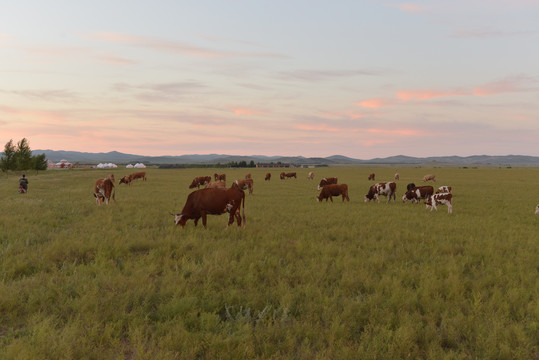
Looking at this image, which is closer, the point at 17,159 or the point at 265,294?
the point at 265,294

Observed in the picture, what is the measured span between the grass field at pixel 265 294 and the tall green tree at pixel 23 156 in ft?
240

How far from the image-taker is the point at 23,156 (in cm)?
6769

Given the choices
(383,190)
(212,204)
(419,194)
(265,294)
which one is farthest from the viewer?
(383,190)

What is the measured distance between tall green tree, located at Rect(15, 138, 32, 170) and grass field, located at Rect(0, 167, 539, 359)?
2875 inches

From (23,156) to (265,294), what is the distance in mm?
84857

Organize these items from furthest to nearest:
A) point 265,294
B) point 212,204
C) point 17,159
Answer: point 17,159, point 212,204, point 265,294

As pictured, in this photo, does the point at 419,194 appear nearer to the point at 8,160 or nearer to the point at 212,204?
the point at 212,204

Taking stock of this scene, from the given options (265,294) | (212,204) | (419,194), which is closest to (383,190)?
(419,194)

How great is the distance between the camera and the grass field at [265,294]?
13.7 ft

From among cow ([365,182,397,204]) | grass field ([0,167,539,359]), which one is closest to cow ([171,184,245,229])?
grass field ([0,167,539,359])

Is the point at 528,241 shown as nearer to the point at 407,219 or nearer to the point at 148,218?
the point at 407,219

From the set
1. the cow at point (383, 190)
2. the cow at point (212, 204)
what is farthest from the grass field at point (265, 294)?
the cow at point (383, 190)

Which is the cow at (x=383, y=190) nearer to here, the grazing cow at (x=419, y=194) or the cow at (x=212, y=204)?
the grazing cow at (x=419, y=194)

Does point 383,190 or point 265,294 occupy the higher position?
point 383,190
